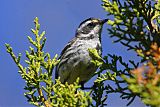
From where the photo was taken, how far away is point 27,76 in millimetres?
5223

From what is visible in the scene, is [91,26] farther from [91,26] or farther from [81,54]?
[81,54]

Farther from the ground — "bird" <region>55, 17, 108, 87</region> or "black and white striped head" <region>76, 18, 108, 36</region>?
"black and white striped head" <region>76, 18, 108, 36</region>

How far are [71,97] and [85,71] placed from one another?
364cm

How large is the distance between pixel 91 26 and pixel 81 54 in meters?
1.09

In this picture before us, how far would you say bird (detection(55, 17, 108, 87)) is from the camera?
7.64m

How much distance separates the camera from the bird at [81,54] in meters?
7.64

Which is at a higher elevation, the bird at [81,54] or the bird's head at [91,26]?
Answer: the bird's head at [91,26]

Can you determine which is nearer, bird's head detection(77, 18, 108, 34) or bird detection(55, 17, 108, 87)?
bird detection(55, 17, 108, 87)

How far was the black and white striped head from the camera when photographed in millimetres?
8281

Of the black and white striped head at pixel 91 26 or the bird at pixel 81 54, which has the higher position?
the black and white striped head at pixel 91 26

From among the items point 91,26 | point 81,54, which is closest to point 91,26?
point 91,26

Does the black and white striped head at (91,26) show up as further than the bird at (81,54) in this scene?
Yes

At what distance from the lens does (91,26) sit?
8570mm

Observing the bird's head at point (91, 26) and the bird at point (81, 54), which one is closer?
the bird at point (81, 54)
